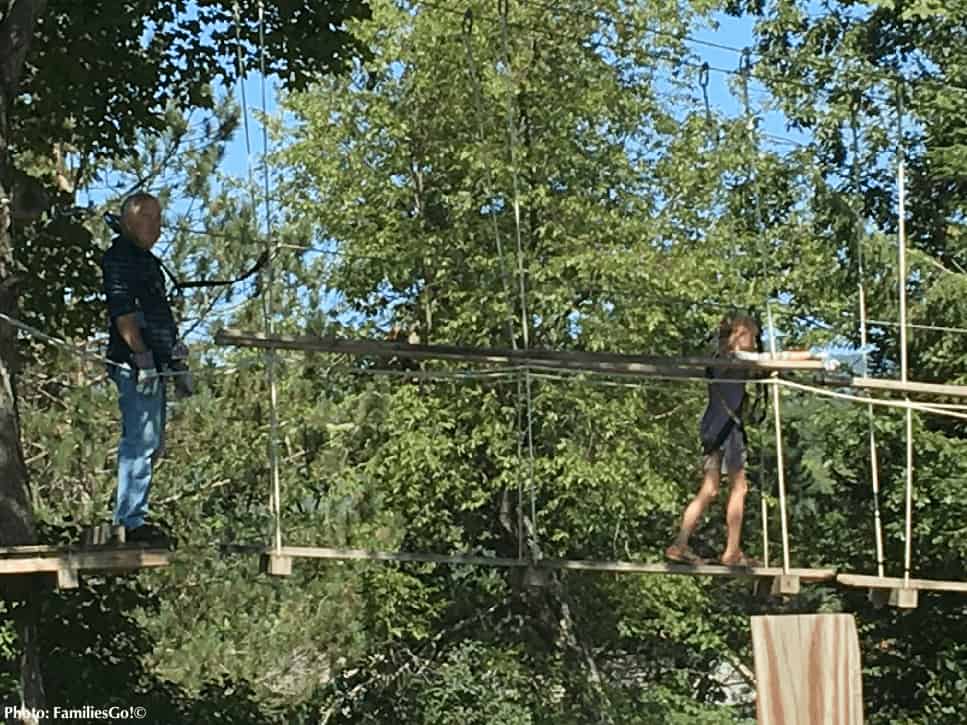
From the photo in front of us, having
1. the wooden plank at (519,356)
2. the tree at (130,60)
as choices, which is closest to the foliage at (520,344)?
the tree at (130,60)

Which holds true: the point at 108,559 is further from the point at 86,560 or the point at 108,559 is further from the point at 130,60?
the point at 130,60

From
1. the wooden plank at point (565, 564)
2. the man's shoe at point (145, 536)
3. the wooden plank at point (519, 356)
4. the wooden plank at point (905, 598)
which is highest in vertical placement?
the wooden plank at point (519, 356)

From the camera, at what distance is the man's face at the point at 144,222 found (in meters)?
4.91

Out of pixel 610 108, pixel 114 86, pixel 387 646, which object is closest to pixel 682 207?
pixel 610 108

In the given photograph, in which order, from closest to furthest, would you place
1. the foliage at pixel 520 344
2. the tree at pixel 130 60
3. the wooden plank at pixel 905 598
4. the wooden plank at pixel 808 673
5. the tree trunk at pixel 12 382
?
the wooden plank at pixel 808 673, the tree trunk at pixel 12 382, the wooden plank at pixel 905 598, the tree at pixel 130 60, the foliage at pixel 520 344

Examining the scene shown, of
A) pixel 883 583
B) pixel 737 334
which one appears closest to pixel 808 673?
pixel 737 334

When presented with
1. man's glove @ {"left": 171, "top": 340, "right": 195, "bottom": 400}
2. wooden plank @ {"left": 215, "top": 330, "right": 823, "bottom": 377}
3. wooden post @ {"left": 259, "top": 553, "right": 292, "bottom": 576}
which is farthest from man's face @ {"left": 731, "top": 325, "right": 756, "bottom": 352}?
man's glove @ {"left": 171, "top": 340, "right": 195, "bottom": 400}

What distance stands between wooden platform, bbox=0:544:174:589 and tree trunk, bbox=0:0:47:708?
38.6 inches

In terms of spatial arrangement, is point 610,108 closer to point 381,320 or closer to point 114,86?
point 381,320

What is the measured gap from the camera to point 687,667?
17.0 meters

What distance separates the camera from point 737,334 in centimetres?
627

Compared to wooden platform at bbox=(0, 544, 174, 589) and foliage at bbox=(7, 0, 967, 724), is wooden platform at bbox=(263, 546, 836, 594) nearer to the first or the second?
wooden platform at bbox=(0, 544, 174, 589)

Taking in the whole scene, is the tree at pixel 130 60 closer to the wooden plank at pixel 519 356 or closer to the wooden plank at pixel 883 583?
the wooden plank at pixel 519 356

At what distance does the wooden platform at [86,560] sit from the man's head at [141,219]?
94 centimetres
